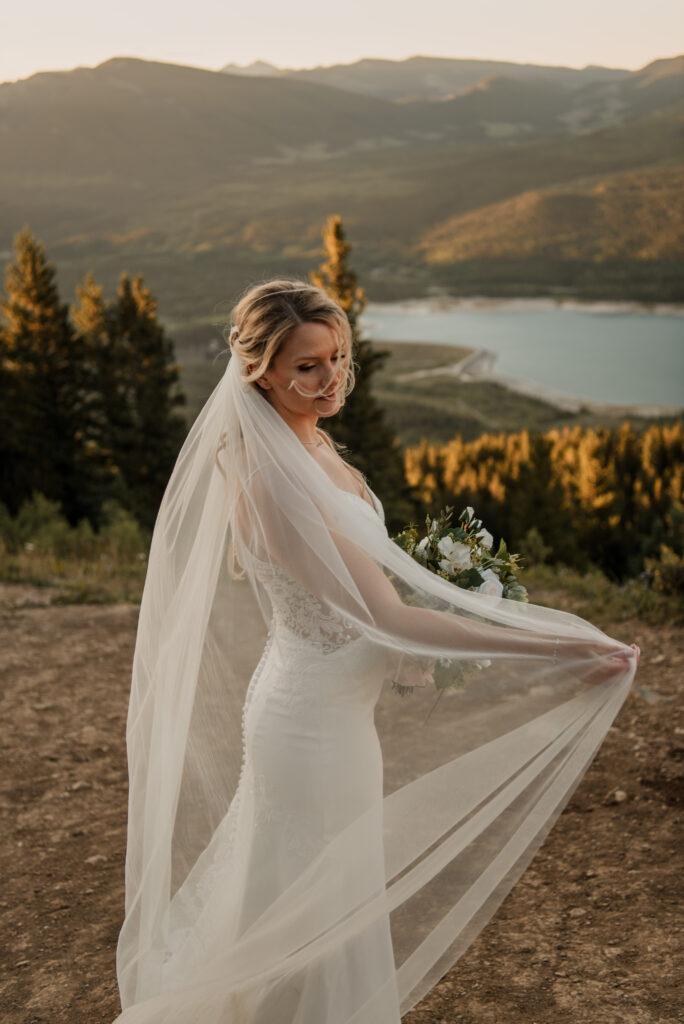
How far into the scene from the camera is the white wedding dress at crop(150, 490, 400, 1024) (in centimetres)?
244

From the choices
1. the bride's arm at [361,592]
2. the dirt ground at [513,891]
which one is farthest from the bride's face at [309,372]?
the dirt ground at [513,891]

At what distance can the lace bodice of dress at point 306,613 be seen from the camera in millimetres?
2432

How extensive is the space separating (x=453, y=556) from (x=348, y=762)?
670 mm

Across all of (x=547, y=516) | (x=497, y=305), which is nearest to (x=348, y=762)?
(x=547, y=516)

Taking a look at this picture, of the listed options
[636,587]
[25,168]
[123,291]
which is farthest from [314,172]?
[636,587]

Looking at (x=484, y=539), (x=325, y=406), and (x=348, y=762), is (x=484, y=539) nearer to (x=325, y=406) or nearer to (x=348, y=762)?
(x=325, y=406)

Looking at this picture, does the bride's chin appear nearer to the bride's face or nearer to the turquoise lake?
the bride's face

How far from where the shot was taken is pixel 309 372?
241 centimetres

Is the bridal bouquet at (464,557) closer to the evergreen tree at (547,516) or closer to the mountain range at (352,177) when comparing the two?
the evergreen tree at (547,516)

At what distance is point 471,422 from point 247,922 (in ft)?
293

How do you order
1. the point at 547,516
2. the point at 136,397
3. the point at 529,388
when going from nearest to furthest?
the point at 547,516, the point at 136,397, the point at 529,388

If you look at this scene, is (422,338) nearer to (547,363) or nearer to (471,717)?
(547,363)

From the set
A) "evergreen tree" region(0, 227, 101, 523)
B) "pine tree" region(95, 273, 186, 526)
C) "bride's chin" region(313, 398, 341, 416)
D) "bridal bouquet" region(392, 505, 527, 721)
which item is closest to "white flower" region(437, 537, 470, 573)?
"bridal bouquet" region(392, 505, 527, 721)

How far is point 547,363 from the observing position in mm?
109438
